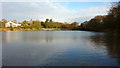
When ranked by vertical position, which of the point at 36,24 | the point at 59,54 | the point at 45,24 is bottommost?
the point at 59,54

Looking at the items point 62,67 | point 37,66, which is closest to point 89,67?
point 62,67

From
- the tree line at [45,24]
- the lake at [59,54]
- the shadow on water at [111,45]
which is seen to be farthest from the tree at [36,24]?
the lake at [59,54]

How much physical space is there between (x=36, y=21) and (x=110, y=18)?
32.8m

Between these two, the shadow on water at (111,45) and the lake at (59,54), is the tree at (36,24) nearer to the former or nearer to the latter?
the shadow on water at (111,45)

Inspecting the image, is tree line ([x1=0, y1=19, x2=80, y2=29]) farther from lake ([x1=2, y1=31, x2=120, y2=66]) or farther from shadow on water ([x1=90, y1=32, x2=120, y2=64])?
lake ([x1=2, y1=31, x2=120, y2=66])

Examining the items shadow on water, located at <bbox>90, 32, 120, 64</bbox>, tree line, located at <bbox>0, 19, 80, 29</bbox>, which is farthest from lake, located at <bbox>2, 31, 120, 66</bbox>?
tree line, located at <bbox>0, 19, 80, 29</bbox>

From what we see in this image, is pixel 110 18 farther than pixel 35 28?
No

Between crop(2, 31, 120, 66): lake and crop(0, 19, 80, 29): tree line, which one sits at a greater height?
crop(0, 19, 80, 29): tree line

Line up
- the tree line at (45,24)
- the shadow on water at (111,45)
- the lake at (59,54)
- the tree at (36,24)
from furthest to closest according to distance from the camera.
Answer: the tree line at (45,24), the tree at (36,24), the shadow on water at (111,45), the lake at (59,54)

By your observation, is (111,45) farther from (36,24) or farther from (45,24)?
(45,24)

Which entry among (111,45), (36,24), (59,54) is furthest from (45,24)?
(59,54)

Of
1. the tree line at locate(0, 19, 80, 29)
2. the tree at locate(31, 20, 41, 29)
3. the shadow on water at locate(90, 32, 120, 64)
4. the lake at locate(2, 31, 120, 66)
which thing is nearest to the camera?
the lake at locate(2, 31, 120, 66)

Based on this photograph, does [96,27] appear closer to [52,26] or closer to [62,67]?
[52,26]

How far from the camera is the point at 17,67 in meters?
3.46
